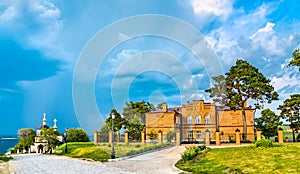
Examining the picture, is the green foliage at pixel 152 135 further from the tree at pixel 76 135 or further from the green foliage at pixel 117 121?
the tree at pixel 76 135

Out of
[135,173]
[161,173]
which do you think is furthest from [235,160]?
[135,173]

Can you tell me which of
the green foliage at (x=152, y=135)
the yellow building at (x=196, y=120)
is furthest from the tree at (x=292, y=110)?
the green foliage at (x=152, y=135)

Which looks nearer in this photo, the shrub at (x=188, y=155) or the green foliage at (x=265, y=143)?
the shrub at (x=188, y=155)

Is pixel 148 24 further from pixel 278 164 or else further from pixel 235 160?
pixel 278 164

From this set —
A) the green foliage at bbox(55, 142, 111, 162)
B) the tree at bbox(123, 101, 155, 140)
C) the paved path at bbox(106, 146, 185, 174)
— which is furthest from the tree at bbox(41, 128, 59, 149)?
the paved path at bbox(106, 146, 185, 174)

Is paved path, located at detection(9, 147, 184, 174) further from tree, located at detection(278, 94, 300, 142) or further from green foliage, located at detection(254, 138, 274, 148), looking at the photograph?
tree, located at detection(278, 94, 300, 142)

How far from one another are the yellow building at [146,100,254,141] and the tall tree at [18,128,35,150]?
2232 centimetres

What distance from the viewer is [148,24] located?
23.2 meters

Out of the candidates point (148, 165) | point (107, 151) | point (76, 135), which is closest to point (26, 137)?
point (76, 135)

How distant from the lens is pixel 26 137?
5031 cm

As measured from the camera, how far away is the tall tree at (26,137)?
48.9 meters

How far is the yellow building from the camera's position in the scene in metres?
39.4

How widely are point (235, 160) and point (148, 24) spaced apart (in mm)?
14615

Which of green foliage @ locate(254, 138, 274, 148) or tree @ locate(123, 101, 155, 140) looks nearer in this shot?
green foliage @ locate(254, 138, 274, 148)
